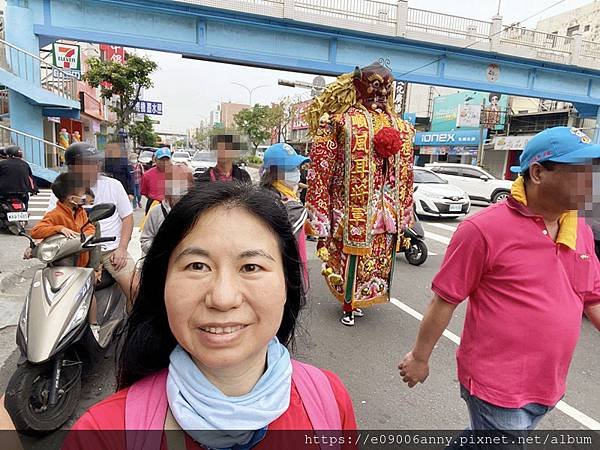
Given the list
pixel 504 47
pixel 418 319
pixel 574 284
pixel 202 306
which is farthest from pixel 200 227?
pixel 504 47

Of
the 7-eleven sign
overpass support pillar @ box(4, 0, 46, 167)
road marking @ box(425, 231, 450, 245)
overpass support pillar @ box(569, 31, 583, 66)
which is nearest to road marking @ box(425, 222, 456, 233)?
road marking @ box(425, 231, 450, 245)

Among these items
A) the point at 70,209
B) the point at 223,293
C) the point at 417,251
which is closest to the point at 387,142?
the point at 70,209

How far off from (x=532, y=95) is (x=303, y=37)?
940 centimetres

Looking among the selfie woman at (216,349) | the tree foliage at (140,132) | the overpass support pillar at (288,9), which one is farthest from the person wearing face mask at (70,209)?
the tree foliage at (140,132)

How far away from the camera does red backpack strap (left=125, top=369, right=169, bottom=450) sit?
875mm

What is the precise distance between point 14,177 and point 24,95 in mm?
5662

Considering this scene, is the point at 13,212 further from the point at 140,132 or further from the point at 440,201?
the point at 140,132

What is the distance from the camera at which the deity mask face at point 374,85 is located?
11.0ft

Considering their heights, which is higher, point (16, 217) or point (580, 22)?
point (580, 22)

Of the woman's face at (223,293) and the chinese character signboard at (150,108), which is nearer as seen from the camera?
the woman's face at (223,293)

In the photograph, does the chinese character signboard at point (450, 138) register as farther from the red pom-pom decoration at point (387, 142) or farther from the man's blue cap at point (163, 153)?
the red pom-pom decoration at point (387, 142)

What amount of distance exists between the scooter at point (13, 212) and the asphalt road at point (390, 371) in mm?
3894

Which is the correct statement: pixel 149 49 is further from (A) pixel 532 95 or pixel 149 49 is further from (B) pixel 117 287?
(A) pixel 532 95

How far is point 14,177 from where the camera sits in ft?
20.9
